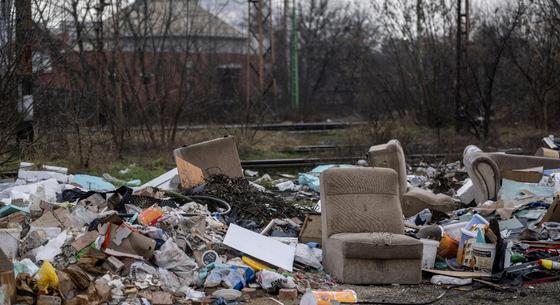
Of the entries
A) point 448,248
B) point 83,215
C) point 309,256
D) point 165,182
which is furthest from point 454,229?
point 165,182

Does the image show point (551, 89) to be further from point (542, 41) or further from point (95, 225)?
point (95, 225)

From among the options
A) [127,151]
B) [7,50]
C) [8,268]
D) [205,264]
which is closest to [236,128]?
[127,151]

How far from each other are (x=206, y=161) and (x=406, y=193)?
3.61 meters

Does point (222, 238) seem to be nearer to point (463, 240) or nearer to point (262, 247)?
point (262, 247)

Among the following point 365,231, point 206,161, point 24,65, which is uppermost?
point 24,65

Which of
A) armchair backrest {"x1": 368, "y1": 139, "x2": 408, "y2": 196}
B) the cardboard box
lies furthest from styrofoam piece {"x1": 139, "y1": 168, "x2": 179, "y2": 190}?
the cardboard box

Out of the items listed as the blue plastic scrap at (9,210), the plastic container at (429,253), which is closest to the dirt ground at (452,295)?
the plastic container at (429,253)

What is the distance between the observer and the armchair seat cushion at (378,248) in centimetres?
748

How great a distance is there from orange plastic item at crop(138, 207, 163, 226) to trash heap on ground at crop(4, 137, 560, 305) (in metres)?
0.02

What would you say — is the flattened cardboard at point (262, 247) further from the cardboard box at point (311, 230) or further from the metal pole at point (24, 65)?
the metal pole at point (24, 65)

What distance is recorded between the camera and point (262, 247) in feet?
26.4

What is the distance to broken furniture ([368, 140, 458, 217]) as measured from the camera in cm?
1143

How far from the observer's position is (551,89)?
2456 centimetres

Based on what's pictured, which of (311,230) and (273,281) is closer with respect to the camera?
(273,281)
